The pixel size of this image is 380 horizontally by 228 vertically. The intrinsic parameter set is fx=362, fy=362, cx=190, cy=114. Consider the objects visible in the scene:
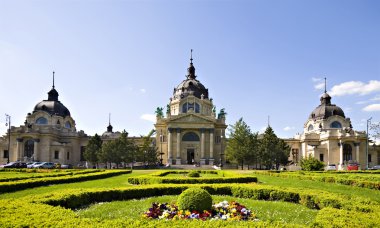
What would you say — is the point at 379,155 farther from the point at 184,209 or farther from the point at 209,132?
the point at 184,209

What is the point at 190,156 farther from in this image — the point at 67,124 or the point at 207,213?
the point at 207,213

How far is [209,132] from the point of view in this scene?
71.1 metres

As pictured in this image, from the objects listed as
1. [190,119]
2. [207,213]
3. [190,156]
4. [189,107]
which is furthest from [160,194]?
[189,107]

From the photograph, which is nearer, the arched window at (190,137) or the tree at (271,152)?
the tree at (271,152)

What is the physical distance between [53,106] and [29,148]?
10.7 meters

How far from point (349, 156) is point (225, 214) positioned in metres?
68.1

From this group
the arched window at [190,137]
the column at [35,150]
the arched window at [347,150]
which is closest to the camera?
the column at [35,150]

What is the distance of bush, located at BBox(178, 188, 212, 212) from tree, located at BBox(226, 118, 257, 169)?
44.6 metres

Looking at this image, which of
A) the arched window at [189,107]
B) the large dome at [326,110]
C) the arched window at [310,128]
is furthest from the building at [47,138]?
the large dome at [326,110]

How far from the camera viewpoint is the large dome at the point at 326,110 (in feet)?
259

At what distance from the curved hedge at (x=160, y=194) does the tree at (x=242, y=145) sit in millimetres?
38090

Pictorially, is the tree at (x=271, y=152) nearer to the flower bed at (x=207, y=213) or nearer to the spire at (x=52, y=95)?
the flower bed at (x=207, y=213)

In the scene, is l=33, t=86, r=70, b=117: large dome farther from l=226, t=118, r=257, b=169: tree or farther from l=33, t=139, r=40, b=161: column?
l=226, t=118, r=257, b=169: tree

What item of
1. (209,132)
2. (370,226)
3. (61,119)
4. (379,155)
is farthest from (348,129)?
(370,226)
